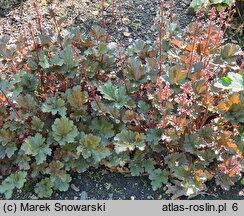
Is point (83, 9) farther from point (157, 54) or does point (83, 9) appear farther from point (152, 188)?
point (152, 188)

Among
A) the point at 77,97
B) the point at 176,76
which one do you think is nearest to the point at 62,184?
the point at 77,97

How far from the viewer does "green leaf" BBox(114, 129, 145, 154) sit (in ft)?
9.37

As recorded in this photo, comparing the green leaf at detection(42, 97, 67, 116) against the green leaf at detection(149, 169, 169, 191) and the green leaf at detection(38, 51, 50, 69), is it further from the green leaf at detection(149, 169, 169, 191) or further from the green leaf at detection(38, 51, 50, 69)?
the green leaf at detection(149, 169, 169, 191)

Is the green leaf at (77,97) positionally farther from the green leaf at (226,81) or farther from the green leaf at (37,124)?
the green leaf at (226,81)

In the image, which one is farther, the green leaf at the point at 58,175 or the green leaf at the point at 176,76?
the green leaf at the point at 176,76

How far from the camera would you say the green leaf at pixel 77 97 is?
2.94 metres

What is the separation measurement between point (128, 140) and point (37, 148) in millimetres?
586

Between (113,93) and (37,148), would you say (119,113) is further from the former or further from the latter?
(37,148)

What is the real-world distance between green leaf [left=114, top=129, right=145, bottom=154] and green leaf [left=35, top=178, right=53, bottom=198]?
1.63ft

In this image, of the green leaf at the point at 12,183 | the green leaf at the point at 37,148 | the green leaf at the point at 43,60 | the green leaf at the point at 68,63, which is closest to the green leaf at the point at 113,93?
the green leaf at the point at 68,63

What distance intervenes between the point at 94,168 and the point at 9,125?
639 millimetres

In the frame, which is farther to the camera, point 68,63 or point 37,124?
point 68,63

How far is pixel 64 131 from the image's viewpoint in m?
2.86

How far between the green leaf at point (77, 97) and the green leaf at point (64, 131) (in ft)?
0.54
